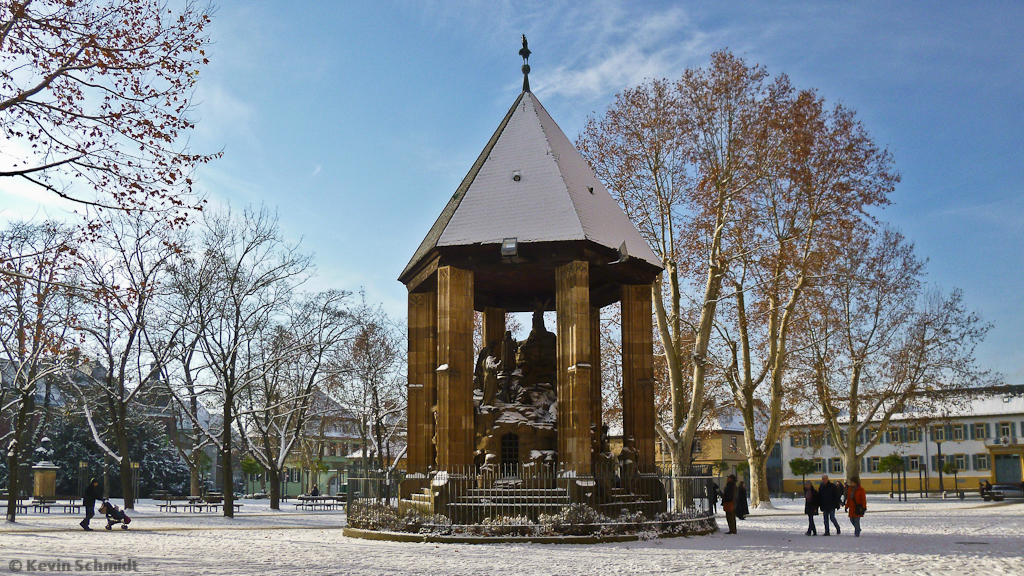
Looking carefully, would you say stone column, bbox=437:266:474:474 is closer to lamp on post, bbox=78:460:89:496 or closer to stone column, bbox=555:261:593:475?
stone column, bbox=555:261:593:475

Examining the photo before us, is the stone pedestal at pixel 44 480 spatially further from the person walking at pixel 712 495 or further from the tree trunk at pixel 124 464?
the person walking at pixel 712 495

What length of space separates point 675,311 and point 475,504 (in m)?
13.5

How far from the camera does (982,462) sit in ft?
228

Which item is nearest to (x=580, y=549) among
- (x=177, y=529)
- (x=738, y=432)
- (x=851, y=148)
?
(x=177, y=529)

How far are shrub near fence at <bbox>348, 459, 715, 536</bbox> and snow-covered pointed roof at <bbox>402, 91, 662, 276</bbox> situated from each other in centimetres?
513

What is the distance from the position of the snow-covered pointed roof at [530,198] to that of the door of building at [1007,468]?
60867 millimetres

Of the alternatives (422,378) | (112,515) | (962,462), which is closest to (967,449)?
(962,462)

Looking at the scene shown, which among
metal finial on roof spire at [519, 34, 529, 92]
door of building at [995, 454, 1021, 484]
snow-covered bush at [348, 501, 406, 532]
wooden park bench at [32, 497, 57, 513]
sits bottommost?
door of building at [995, 454, 1021, 484]

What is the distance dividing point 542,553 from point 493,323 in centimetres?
1051

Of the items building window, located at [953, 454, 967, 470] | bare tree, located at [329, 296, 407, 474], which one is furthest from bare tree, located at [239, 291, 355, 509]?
building window, located at [953, 454, 967, 470]

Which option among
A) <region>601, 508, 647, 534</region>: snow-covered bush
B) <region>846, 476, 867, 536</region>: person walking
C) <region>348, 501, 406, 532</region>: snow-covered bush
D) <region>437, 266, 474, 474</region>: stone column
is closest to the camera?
<region>601, 508, 647, 534</region>: snow-covered bush

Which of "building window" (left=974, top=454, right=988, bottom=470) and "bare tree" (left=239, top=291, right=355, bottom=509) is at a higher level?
"bare tree" (left=239, top=291, right=355, bottom=509)

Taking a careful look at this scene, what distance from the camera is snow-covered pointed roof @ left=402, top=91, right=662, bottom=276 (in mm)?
19109

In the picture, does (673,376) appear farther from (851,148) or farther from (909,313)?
(909,313)
